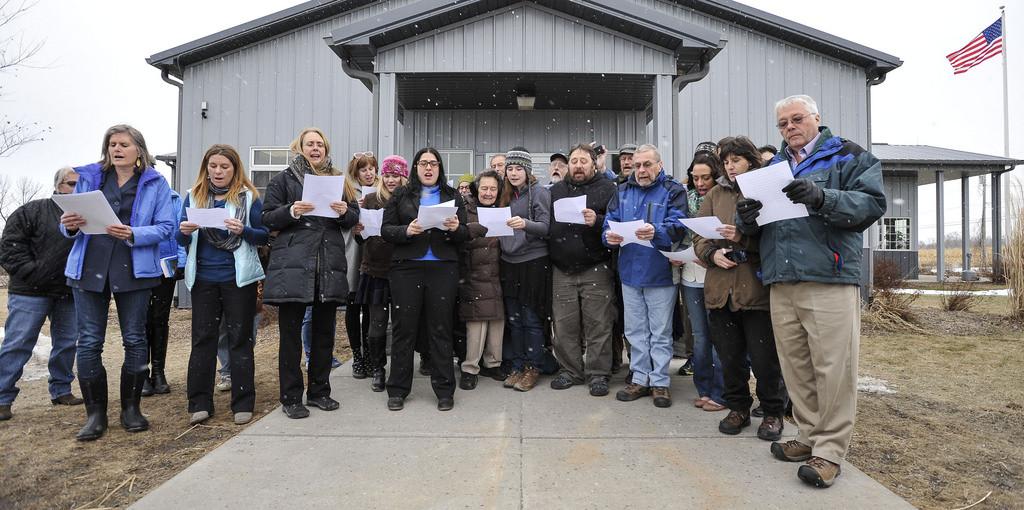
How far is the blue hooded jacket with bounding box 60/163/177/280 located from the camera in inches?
142

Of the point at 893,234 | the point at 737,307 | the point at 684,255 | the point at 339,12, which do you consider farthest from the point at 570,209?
the point at 893,234

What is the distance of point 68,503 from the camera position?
2795mm

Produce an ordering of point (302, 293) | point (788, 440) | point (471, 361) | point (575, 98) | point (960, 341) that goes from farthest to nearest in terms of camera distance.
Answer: point (575, 98) < point (960, 341) < point (471, 361) < point (302, 293) < point (788, 440)

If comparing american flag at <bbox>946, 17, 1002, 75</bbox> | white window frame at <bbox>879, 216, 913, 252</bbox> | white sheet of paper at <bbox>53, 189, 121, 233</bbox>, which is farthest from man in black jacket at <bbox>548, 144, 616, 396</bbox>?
american flag at <bbox>946, 17, 1002, 75</bbox>

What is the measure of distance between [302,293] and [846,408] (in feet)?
11.2

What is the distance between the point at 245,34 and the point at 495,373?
8.89 metres

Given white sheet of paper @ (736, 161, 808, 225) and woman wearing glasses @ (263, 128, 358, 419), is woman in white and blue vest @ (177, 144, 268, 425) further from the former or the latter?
white sheet of paper @ (736, 161, 808, 225)

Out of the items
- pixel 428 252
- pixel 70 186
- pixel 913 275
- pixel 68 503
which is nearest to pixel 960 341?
pixel 428 252

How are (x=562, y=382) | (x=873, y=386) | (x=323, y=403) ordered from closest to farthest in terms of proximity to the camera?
(x=323, y=403)
(x=562, y=382)
(x=873, y=386)

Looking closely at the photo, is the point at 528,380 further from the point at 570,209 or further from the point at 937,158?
the point at 937,158

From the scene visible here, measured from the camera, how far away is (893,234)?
767 inches

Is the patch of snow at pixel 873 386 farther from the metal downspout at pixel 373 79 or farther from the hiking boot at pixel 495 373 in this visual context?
the metal downspout at pixel 373 79

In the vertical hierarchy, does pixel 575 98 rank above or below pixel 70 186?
above

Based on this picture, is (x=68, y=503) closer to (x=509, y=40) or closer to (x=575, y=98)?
(x=509, y=40)
